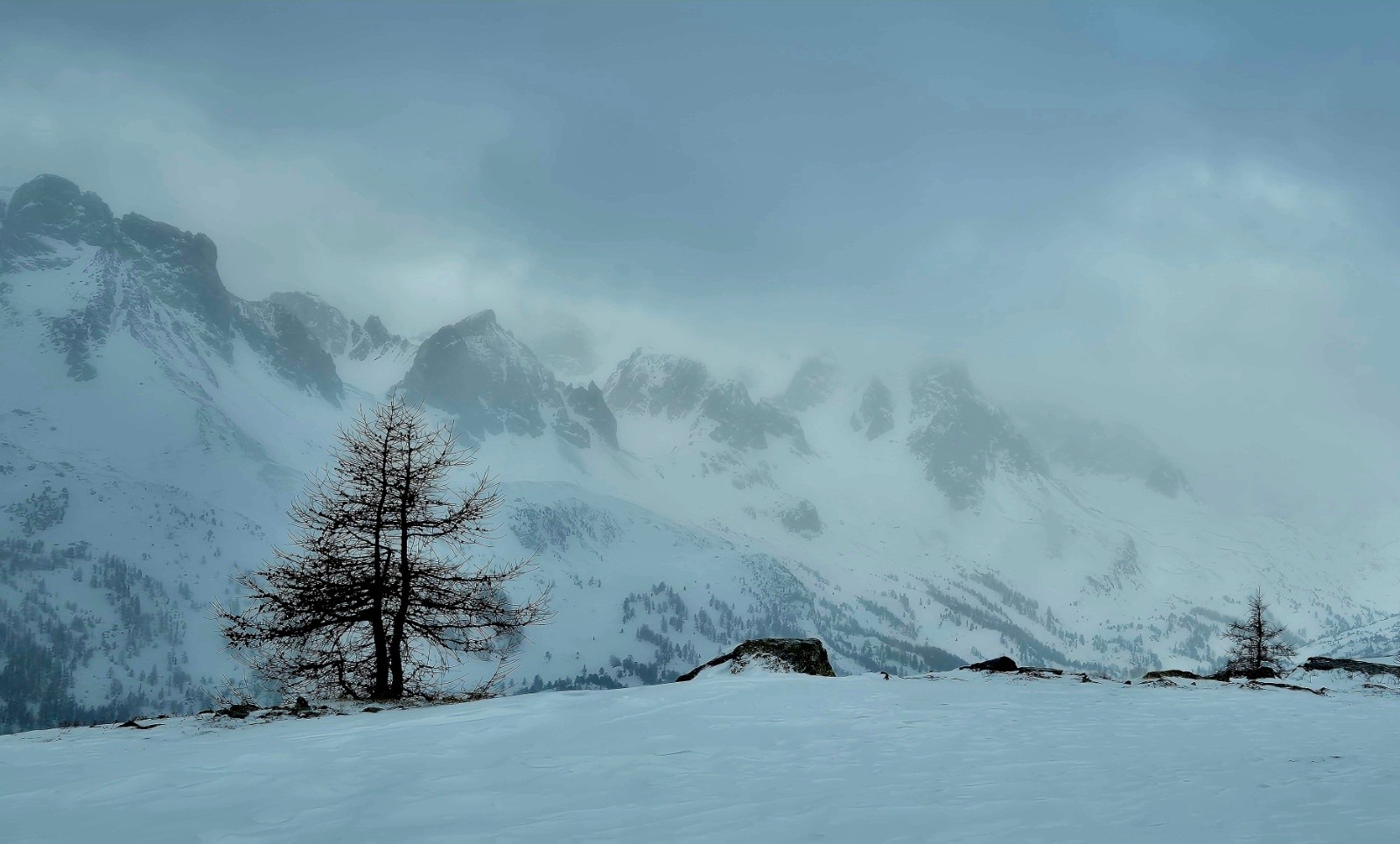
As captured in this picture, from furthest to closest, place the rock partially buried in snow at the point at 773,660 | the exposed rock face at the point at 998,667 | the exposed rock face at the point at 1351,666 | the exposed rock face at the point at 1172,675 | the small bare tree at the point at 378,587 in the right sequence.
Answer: the exposed rock face at the point at 1351,666 < the exposed rock face at the point at 1172,675 < the exposed rock face at the point at 998,667 < the rock partially buried in snow at the point at 773,660 < the small bare tree at the point at 378,587

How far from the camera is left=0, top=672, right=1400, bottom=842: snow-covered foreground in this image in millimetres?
5281

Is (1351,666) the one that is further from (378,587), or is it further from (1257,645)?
(378,587)

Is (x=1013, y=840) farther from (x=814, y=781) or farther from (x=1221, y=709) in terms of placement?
(x=1221, y=709)

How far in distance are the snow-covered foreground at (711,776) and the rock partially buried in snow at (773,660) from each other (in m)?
5.51

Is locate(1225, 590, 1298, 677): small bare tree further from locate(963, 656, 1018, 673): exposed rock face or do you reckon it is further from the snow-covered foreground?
the snow-covered foreground

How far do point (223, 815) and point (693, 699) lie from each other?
689 cm

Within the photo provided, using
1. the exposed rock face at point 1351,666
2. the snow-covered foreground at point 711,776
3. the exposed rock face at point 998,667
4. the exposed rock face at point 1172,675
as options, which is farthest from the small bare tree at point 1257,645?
the snow-covered foreground at point 711,776

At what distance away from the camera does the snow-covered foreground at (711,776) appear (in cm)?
528

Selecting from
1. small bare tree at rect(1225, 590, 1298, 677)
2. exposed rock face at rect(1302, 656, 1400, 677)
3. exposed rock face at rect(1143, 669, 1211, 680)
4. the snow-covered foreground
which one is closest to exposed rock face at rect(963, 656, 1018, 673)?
exposed rock face at rect(1143, 669, 1211, 680)

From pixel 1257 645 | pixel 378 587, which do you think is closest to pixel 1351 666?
pixel 1257 645

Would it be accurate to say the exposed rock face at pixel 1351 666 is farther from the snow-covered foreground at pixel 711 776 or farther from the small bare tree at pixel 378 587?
the small bare tree at pixel 378 587

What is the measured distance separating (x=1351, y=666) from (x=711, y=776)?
22025 millimetres

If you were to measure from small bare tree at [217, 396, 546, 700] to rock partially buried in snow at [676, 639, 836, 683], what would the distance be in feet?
15.1

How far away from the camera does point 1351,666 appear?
64.5ft
